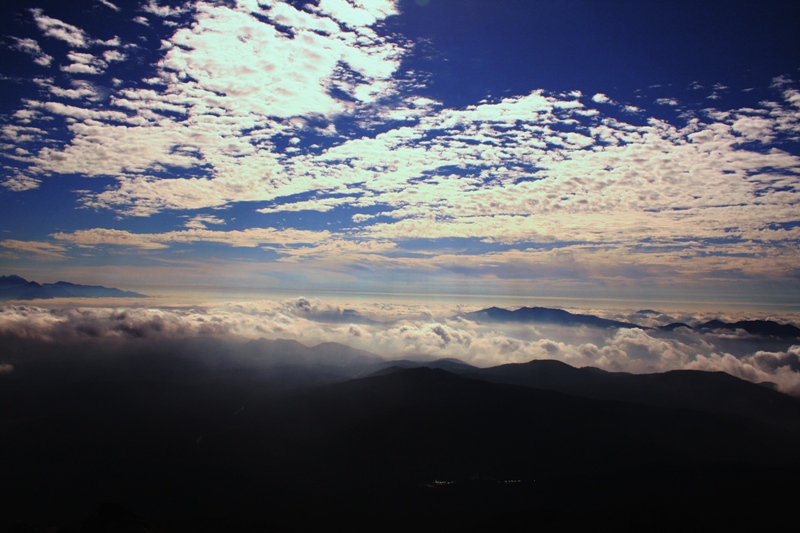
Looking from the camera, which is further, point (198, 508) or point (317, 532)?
point (198, 508)

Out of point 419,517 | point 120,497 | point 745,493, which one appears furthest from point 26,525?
point 745,493

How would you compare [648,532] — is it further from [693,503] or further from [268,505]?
[268,505]

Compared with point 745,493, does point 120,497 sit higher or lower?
lower

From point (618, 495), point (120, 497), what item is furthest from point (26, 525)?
point (618, 495)

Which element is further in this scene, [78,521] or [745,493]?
[745,493]

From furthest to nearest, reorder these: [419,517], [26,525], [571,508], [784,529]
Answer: [571,508], [419,517], [784,529], [26,525]

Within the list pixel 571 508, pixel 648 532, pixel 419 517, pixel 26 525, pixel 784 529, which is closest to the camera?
pixel 26 525

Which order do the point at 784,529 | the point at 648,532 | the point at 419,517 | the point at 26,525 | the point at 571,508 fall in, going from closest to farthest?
1. the point at 26,525
2. the point at 648,532
3. the point at 784,529
4. the point at 419,517
5. the point at 571,508

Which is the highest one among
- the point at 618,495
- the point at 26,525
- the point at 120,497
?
the point at 26,525

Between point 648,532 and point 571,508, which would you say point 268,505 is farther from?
point 648,532
